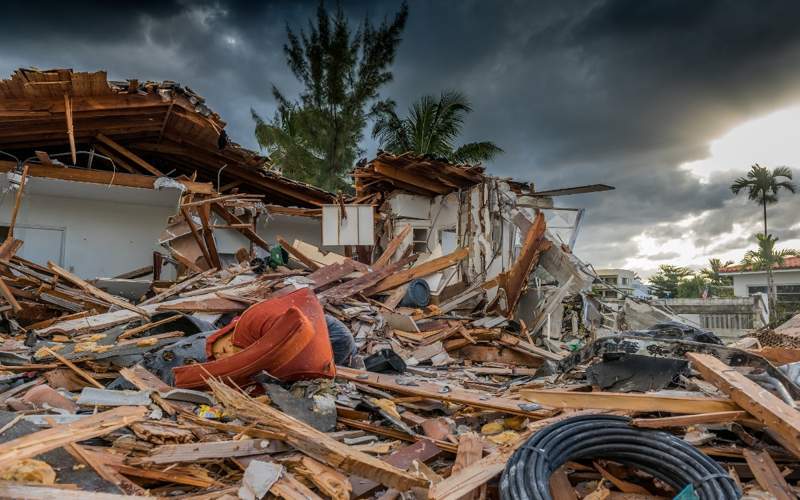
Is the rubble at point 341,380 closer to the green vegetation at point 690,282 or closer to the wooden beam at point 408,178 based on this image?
the wooden beam at point 408,178

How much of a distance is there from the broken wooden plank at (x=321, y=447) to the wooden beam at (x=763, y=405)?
228 centimetres

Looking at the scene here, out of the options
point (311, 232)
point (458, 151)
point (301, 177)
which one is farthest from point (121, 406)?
point (301, 177)

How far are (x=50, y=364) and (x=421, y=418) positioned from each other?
12.9 feet

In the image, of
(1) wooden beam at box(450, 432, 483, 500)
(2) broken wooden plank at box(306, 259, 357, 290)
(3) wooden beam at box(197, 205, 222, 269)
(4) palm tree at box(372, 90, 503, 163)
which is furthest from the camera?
(4) palm tree at box(372, 90, 503, 163)

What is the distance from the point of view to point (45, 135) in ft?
28.9

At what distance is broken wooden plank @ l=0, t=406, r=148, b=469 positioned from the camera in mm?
2215

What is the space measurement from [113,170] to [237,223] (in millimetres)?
2893

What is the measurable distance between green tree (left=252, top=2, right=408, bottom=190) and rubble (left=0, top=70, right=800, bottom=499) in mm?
14319

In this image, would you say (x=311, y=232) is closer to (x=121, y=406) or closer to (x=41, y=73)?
(x=41, y=73)

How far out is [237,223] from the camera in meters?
10.8

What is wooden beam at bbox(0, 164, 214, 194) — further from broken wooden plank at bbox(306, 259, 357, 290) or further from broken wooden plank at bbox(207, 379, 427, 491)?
broken wooden plank at bbox(207, 379, 427, 491)

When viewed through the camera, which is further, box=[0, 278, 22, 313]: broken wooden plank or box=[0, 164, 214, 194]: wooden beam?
box=[0, 164, 214, 194]: wooden beam

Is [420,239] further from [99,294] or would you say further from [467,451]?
[467,451]

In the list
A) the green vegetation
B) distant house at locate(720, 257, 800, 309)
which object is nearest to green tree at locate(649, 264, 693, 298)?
the green vegetation
